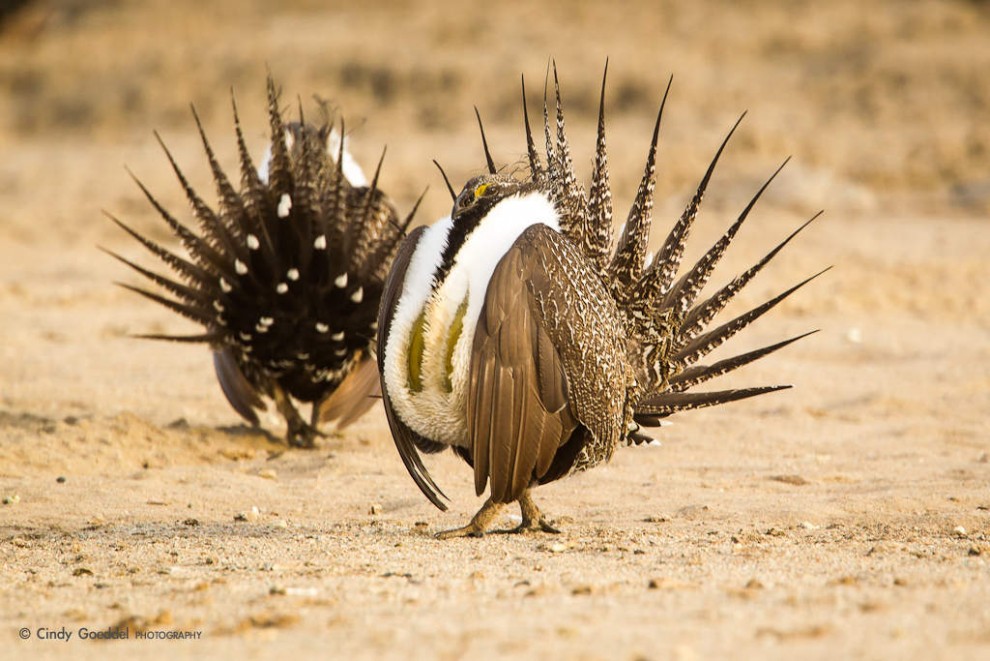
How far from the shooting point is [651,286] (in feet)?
14.6

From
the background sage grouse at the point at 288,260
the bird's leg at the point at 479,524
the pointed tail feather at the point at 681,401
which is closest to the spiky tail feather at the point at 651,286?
the pointed tail feather at the point at 681,401

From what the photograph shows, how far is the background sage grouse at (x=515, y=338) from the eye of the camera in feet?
12.7

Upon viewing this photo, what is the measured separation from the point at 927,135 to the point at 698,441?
9.87 m

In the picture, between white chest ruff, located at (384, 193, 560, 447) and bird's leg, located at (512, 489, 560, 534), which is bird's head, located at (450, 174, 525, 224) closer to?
white chest ruff, located at (384, 193, 560, 447)

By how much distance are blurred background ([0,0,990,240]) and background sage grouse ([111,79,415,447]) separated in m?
6.08

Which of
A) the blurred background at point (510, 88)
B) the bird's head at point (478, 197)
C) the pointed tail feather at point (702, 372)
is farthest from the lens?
the blurred background at point (510, 88)

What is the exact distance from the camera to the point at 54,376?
7.39 metres

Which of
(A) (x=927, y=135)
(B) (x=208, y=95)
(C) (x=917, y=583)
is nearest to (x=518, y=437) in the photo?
(C) (x=917, y=583)

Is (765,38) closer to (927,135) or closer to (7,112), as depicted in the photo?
(927,135)

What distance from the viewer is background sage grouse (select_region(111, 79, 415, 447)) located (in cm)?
568

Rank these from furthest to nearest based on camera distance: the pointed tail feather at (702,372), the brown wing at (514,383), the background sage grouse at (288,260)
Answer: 1. the background sage grouse at (288,260)
2. the pointed tail feather at (702,372)
3. the brown wing at (514,383)

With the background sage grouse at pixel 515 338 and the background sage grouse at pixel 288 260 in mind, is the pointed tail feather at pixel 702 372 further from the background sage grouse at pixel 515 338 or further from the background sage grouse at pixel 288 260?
the background sage grouse at pixel 288 260

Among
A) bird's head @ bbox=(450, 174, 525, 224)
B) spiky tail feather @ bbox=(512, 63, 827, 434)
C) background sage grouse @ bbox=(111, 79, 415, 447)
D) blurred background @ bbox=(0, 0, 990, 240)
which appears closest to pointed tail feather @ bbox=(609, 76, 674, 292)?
spiky tail feather @ bbox=(512, 63, 827, 434)

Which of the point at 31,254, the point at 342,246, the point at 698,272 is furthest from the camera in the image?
the point at 31,254
